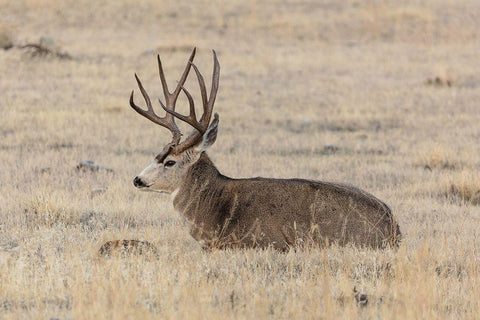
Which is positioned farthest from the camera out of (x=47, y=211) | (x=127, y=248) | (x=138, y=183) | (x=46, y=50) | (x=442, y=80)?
(x=46, y=50)

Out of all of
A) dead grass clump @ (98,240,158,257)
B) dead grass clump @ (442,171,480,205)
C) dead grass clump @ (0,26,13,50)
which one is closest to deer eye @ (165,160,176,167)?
dead grass clump @ (98,240,158,257)

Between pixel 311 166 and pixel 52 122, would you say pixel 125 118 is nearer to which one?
pixel 52 122

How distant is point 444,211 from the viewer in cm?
967

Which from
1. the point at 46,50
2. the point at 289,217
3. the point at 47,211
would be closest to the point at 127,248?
the point at 289,217

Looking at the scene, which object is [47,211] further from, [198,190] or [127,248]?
[127,248]

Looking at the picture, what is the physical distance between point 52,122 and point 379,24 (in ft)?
62.6

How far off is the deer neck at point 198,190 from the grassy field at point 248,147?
328mm

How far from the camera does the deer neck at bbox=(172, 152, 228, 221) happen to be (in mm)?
8117

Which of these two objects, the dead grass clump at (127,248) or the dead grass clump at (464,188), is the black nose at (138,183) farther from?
the dead grass clump at (464,188)

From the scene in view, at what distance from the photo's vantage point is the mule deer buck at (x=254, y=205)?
7613 mm

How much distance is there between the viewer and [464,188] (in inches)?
426

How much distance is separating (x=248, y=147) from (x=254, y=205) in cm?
650

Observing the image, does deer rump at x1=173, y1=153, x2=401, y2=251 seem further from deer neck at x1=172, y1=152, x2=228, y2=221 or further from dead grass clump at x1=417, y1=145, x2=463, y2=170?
dead grass clump at x1=417, y1=145, x2=463, y2=170

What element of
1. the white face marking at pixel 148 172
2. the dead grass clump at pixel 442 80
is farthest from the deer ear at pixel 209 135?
the dead grass clump at pixel 442 80
